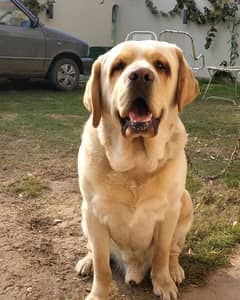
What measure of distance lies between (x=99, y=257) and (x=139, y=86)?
0.92 meters

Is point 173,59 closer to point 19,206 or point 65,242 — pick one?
point 65,242

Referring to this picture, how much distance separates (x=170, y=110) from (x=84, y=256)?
1.13 meters

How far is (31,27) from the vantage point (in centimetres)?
870

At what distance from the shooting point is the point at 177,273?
9.05 ft

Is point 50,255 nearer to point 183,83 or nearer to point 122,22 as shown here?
point 183,83

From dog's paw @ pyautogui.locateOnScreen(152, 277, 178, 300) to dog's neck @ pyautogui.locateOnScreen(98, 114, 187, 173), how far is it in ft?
2.09

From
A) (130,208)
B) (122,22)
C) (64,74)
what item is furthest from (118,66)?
(122,22)

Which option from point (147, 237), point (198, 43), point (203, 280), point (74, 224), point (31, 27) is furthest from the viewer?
point (198, 43)

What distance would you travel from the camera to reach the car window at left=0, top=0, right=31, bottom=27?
8486 mm

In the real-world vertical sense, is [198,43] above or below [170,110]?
below

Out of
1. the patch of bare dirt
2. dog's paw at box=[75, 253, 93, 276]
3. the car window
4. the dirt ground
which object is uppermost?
the car window

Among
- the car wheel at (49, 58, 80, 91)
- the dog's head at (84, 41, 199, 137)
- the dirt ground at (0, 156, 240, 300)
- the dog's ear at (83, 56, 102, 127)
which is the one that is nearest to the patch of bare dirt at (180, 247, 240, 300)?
the dirt ground at (0, 156, 240, 300)

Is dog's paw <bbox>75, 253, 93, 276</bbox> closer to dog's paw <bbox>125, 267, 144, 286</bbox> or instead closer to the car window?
dog's paw <bbox>125, 267, 144, 286</bbox>

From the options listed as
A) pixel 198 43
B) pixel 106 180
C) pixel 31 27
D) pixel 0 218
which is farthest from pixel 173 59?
pixel 198 43
